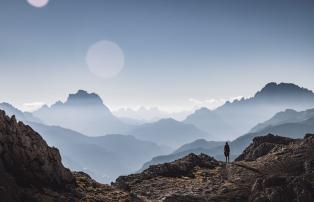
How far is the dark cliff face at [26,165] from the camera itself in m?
37.2

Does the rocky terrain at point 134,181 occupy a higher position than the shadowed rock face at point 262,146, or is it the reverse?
the shadowed rock face at point 262,146

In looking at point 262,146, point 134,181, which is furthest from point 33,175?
point 262,146

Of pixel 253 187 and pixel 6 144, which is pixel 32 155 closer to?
pixel 6 144

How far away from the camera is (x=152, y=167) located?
63656 millimetres

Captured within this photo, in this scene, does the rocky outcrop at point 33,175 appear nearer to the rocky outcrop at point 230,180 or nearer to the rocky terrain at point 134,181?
the rocky terrain at point 134,181

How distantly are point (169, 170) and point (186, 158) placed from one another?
24.1 feet

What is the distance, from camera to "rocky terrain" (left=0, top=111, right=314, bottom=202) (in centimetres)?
3922

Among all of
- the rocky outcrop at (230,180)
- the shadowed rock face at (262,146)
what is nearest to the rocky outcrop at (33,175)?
the rocky outcrop at (230,180)

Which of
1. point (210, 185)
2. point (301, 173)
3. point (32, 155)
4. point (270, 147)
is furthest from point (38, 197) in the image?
point (270, 147)

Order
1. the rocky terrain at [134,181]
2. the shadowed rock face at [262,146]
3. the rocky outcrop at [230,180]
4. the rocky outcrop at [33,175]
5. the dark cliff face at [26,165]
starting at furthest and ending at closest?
the shadowed rock face at [262,146], the rocky outcrop at [230,180], the rocky terrain at [134,181], the dark cliff face at [26,165], the rocky outcrop at [33,175]

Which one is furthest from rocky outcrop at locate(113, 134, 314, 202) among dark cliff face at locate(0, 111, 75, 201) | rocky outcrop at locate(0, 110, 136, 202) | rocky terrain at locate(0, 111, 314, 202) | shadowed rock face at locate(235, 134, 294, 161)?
shadowed rock face at locate(235, 134, 294, 161)

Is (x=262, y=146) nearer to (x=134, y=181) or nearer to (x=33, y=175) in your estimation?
(x=134, y=181)

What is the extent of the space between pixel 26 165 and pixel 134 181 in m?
19.1

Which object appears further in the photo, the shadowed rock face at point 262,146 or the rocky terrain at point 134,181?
the shadowed rock face at point 262,146
